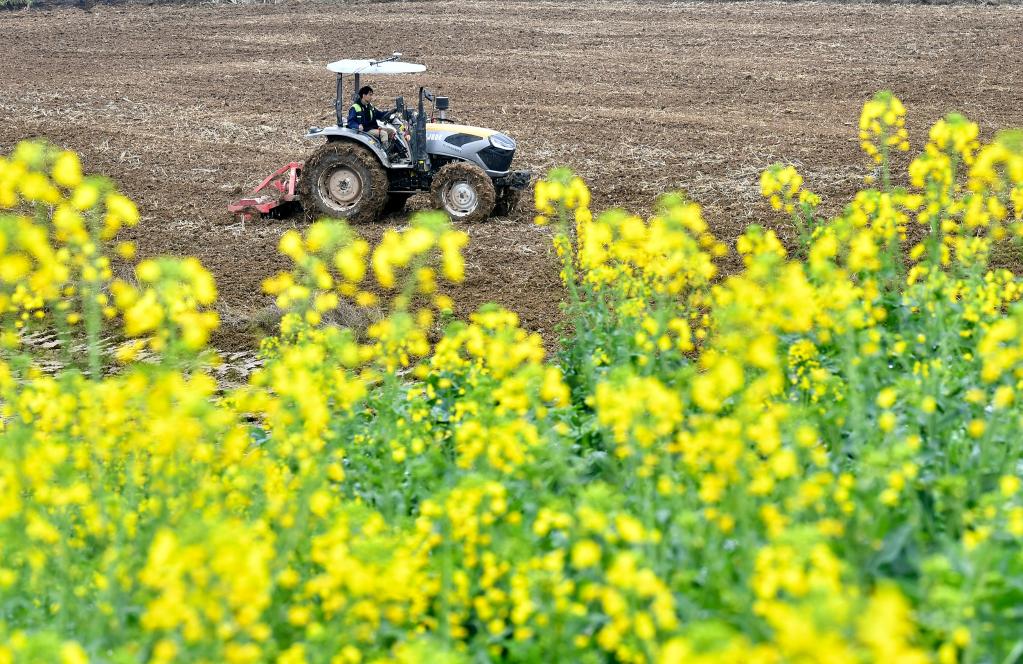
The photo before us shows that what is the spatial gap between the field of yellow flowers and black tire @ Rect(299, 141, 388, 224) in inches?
246

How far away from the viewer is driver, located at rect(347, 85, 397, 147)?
11664 millimetres

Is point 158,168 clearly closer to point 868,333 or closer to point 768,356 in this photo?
point 868,333

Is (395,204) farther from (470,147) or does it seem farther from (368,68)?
(368,68)

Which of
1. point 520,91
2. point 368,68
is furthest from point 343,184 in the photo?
point 520,91

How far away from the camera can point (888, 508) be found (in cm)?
404

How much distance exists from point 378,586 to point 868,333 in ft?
8.36

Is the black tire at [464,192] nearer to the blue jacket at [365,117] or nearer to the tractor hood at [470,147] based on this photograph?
the tractor hood at [470,147]

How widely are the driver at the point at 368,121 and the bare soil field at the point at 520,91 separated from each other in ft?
2.90

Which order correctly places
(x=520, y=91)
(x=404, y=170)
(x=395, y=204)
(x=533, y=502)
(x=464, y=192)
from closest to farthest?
(x=533, y=502), (x=464, y=192), (x=404, y=170), (x=395, y=204), (x=520, y=91)

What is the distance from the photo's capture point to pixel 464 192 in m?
11.7

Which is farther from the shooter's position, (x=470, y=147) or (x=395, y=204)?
(x=395, y=204)

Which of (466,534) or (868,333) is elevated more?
(868,333)

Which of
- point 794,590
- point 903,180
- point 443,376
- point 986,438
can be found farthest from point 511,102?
point 794,590

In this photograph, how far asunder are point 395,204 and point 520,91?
7.19m
